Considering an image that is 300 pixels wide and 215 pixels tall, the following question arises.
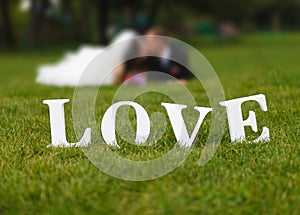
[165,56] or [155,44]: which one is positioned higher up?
[155,44]

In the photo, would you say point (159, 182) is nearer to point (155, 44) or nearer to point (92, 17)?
point (155, 44)

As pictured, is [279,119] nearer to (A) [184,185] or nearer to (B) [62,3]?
(A) [184,185]

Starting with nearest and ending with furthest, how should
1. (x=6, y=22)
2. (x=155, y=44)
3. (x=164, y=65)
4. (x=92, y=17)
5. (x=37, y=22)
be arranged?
(x=164, y=65)
(x=155, y=44)
(x=6, y=22)
(x=37, y=22)
(x=92, y=17)

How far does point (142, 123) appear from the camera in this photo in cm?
251

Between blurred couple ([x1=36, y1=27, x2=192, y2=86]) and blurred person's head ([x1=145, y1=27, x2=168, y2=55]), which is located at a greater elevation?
blurred person's head ([x1=145, y1=27, x2=168, y2=55])

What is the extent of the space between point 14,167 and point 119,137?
0.63m

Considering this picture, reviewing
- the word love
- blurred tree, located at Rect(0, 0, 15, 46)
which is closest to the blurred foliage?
blurred tree, located at Rect(0, 0, 15, 46)

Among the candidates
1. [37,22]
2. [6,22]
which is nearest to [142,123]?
[6,22]

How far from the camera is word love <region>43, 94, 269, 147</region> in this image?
7.91ft

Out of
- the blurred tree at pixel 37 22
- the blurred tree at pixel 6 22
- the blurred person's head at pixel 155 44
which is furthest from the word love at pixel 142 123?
the blurred tree at pixel 37 22

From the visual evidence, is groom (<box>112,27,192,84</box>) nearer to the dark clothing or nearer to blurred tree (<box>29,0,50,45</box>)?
the dark clothing

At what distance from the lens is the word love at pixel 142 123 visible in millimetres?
2410

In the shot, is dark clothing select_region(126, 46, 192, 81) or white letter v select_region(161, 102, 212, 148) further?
dark clothing select_region(126, 46, 192, 81)

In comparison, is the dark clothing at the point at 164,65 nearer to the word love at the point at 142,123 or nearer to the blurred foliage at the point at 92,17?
the word love at the point at 142,123
